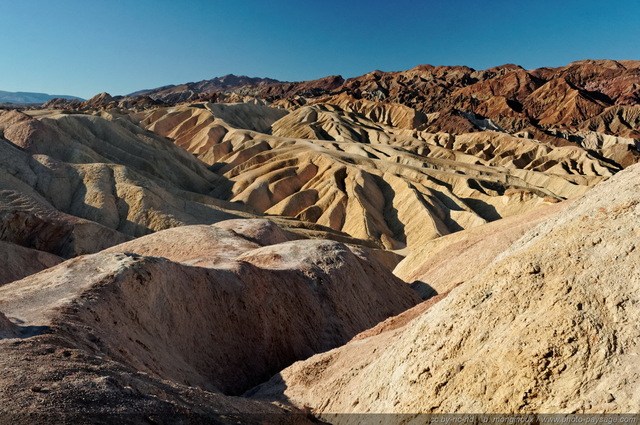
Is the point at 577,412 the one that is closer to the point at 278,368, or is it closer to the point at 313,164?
the point at 278,368

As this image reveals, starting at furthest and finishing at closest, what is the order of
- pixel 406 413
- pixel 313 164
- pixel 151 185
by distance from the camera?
pixel 313 164 < pixel 151 185 < pixel 406 413

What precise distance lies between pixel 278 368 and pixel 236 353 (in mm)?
1566

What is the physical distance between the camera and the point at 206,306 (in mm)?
16703

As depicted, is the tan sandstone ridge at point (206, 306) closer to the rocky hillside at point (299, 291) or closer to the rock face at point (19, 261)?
the rocky hillside at point (299, 291)

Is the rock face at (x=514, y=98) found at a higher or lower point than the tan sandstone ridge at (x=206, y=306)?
higher

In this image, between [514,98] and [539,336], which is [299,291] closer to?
[539,336]

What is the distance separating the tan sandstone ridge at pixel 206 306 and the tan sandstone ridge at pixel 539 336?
16.1 ft

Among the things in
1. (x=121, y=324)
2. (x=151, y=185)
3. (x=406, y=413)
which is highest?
(x=151, y=185)

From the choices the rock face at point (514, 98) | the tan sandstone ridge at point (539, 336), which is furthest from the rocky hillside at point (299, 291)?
the rock face at point (514, 98)

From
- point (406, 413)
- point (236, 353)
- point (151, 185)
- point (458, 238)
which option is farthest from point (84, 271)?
point (151, 185)

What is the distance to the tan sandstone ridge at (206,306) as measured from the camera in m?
11.6

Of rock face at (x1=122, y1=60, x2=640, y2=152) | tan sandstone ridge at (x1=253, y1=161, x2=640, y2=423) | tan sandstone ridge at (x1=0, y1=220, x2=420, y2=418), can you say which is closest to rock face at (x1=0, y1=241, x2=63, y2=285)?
tan sandstone ridge at (x1=0, y1=220, x2=420, y2=418)

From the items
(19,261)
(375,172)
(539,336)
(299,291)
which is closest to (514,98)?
(375,172)

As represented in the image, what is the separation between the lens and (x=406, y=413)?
8320mm
